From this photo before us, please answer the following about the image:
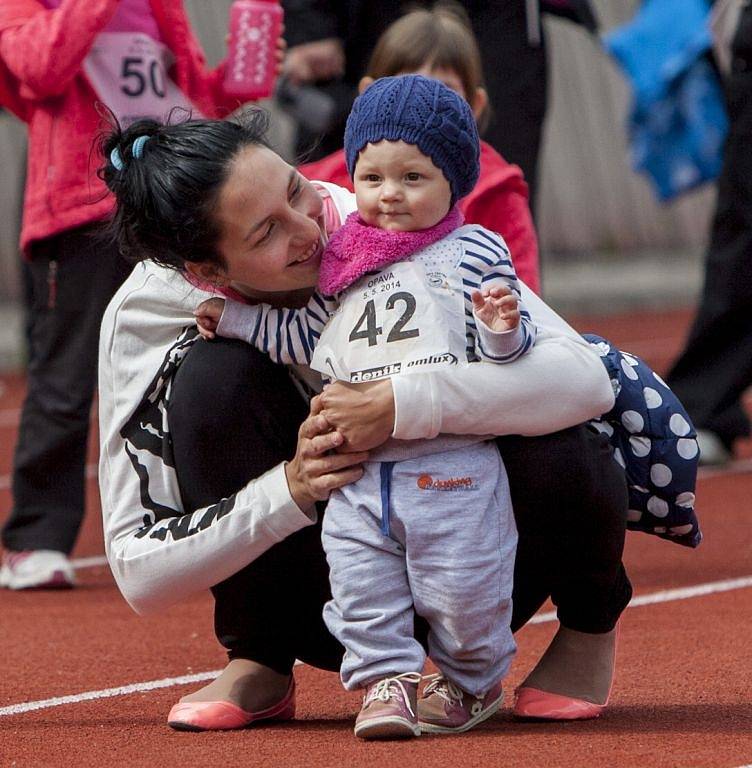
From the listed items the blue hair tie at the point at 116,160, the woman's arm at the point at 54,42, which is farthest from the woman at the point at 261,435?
the woman's arm at the point at 54,42

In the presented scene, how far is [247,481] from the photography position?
312cm

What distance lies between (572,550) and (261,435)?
581mm

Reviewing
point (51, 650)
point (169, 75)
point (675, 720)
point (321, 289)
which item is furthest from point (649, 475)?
point (169, 75)

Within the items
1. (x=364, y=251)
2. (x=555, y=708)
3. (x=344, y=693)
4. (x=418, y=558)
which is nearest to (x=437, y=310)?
(x=364, y=251)

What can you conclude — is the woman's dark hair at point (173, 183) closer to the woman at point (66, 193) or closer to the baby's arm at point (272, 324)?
the baby's arm at point (272, 324)

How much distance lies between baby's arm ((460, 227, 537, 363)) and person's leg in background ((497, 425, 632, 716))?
173mm

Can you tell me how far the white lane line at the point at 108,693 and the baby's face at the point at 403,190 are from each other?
1175 millimetres

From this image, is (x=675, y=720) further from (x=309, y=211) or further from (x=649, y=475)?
(x=309, y=211)

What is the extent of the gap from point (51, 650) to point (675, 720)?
5.20 ft

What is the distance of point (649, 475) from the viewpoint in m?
3.06

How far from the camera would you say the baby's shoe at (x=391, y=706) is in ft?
9.39

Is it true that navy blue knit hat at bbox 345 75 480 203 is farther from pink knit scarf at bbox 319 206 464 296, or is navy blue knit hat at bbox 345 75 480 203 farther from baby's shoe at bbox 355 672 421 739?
baby's shoe at bbox 355 672 421 739

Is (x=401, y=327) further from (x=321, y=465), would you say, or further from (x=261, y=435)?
(x=261, y=435)

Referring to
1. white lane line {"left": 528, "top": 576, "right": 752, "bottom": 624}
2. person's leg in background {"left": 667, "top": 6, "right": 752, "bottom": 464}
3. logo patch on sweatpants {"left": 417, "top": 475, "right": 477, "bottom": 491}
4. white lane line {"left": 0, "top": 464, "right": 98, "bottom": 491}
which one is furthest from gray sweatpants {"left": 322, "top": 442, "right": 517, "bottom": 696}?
white lane line {"left": 0, "top": 464, "right": 98, "bottom": 491}
